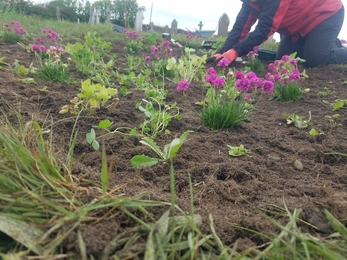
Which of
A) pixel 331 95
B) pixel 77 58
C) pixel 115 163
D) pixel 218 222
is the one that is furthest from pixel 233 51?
pixel 218 222

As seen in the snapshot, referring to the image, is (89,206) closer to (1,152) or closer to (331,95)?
(1,152)

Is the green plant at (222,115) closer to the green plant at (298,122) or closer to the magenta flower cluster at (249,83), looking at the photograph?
the magenta flower cluster at (249,83)

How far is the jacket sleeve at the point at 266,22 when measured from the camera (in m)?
4.80

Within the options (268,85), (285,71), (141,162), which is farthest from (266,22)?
(141,162)

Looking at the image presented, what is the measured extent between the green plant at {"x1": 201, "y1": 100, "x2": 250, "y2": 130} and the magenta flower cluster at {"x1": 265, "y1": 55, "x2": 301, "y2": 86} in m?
1.24

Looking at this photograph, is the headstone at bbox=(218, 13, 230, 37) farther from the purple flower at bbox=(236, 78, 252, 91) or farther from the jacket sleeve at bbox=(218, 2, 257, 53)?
the purple flower at bbox=(236, 78, 252, 91)

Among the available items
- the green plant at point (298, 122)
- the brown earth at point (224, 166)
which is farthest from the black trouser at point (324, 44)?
the green plant at point (298, 122)

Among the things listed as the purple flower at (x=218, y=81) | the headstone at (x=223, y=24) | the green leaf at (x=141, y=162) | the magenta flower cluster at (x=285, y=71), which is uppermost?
the headstone at (x=223, y=24)

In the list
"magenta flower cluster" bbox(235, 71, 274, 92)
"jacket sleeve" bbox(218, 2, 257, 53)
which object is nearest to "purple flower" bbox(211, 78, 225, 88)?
"magenta flower cluster" bbox(235, 71, 274, 92)

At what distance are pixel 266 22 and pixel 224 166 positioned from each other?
13.2 feet

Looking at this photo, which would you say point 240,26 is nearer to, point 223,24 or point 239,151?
point 239,151

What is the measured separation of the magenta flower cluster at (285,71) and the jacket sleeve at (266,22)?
1.12m

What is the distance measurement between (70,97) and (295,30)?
15.6 feet

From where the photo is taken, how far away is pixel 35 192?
0.90 m
